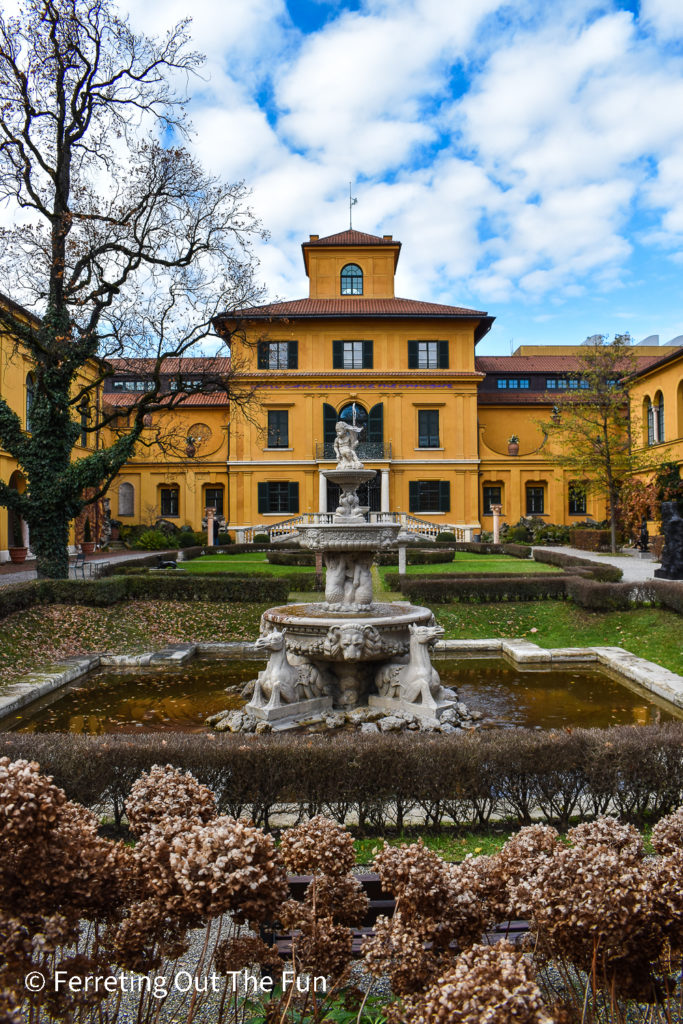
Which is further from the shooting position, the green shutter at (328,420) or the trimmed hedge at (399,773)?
the green shutter at (328,420)

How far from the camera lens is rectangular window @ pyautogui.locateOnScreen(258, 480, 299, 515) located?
112 feet

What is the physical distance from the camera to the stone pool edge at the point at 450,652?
846 cm

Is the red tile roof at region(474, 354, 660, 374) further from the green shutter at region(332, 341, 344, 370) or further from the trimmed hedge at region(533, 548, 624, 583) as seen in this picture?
the trimmed hedge at region(533, 548, 624, 583)

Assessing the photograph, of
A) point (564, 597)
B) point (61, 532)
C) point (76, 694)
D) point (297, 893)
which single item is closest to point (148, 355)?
point (61, 532)

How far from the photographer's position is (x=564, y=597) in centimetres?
1459

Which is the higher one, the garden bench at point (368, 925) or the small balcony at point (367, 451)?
the small balcony at point (367, 451)

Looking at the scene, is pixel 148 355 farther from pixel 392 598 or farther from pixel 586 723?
pixel 586 723

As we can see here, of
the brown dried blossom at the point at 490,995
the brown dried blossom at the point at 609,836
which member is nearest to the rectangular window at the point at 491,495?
the brown dried blossom at the point at 609,836

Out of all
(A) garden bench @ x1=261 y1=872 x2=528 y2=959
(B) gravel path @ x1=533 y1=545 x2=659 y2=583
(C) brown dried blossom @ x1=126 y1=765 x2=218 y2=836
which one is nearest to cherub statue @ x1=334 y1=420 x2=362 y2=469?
(A) garden bench @ x1=261 y1=872 x2=528 y2=959

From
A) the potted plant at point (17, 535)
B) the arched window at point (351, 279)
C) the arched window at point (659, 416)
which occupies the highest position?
the arched window at point (351, 279)

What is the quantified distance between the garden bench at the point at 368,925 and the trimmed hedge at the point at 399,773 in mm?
1405

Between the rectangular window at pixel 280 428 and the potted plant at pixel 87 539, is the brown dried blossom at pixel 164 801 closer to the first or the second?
the potted plant at pixel 87 539

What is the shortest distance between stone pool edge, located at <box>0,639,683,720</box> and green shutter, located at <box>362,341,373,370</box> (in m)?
24.9

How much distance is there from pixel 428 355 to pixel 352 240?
858 centimetres
